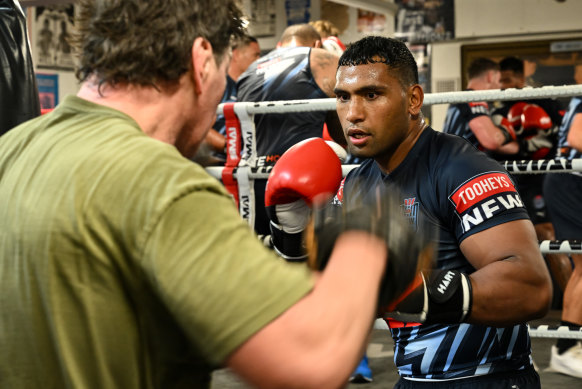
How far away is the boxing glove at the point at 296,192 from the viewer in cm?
135

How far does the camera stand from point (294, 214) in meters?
1.43

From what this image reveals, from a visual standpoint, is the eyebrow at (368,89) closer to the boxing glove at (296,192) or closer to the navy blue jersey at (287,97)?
the boxing glove at (296,192)

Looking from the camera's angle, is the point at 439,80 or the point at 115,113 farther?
the point at 439,80

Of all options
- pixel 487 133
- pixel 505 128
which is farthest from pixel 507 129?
pixel 487 133

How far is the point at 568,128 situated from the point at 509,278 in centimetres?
231

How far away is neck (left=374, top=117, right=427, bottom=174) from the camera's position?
67.2 inches

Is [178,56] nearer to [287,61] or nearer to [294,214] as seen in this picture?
[294,214]

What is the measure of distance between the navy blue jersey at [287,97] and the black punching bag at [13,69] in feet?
4.48

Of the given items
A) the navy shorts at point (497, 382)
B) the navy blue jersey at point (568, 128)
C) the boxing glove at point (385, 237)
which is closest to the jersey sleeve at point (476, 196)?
the navy shorts at point (497, 382)

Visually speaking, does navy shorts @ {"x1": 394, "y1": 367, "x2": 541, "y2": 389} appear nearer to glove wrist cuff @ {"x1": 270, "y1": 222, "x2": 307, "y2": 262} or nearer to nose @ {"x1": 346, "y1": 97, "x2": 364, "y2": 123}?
glove wrist cuff @ {"x1": 270, "y1": 222, "x2": 307, "y2": 262}

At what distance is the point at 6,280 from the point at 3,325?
0.05m

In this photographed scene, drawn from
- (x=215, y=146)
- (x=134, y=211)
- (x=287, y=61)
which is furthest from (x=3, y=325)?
(x=215, y=146)

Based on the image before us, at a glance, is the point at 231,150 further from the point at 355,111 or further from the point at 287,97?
the point at 355,111

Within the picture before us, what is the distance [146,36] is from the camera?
787 millimetres
